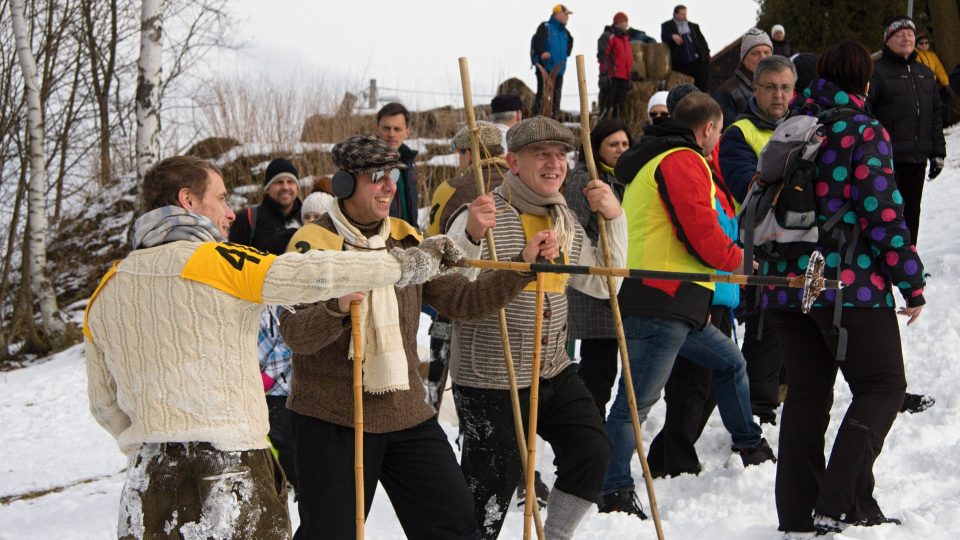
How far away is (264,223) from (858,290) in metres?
3.85

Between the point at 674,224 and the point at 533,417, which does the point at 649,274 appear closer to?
the point at 533,417

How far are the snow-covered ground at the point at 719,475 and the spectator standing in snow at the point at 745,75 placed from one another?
6.29ft

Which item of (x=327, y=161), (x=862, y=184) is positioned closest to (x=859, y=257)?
(x=862, y=184)

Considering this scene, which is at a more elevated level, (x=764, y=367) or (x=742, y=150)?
(x=742, y=150)

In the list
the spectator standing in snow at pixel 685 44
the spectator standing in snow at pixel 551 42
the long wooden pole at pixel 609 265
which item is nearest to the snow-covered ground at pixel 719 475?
the long wooden pole at pixel 609 265

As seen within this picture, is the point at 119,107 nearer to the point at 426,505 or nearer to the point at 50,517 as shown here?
the point at 50,517

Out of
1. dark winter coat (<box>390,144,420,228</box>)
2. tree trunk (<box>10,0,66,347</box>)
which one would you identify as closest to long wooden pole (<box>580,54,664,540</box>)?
dark winter coat (<box>390,144,420,228</box>)

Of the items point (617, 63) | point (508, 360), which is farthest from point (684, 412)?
point (617, 63)

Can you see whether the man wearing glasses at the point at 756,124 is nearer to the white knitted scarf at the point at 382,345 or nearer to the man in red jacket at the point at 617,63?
the white knitted scarf at the point at 382,345

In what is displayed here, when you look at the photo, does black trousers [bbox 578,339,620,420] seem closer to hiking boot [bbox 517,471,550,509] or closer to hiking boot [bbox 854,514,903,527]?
hiking boot [bbox 517,471,550,509]

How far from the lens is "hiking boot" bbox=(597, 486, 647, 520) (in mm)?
5072

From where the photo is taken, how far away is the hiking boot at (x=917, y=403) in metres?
5.78

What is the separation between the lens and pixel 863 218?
4066 millimetres

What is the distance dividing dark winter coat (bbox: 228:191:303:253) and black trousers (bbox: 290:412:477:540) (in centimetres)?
308
